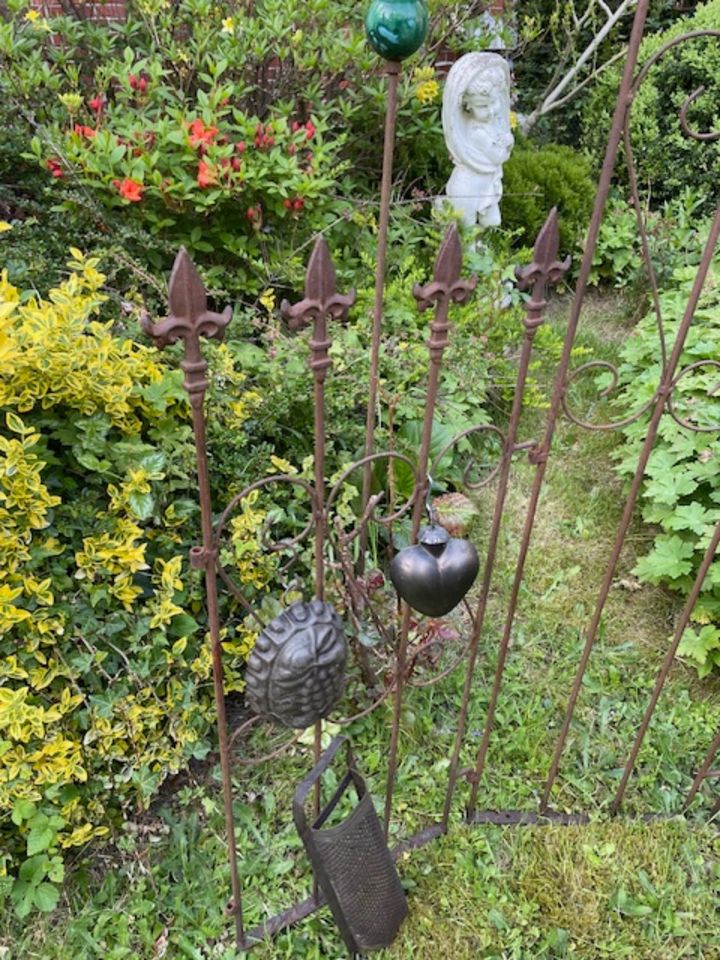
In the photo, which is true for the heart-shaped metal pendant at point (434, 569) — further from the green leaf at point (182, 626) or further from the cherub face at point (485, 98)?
the cherub face at point (485, 98)

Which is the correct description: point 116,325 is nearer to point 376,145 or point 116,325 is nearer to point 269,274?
point 269,274

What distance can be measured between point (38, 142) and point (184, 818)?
2.38 meters

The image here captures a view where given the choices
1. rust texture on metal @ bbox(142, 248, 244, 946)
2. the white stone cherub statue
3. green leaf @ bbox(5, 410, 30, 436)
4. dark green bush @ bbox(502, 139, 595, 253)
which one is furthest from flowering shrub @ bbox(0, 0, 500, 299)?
rust texture on metal @ bbox(142, 248, 244, 946)

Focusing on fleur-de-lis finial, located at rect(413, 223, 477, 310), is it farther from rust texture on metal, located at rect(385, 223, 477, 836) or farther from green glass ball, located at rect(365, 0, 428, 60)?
green glass ball, located at rect(365, 0, 428, 60)

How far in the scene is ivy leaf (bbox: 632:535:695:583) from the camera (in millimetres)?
2498

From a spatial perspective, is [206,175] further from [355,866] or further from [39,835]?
[355,866]

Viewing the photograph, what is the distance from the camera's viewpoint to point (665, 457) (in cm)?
272

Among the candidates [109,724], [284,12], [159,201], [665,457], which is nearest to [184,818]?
[109,724]

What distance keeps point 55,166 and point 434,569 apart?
2388mm

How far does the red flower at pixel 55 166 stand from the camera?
2.81 meters

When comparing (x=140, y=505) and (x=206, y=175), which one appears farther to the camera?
(x=206, y=175)

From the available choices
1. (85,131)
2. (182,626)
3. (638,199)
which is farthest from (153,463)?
(85,131)

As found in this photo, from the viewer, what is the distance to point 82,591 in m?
1.81

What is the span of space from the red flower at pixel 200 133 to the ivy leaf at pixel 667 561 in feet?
7.21
